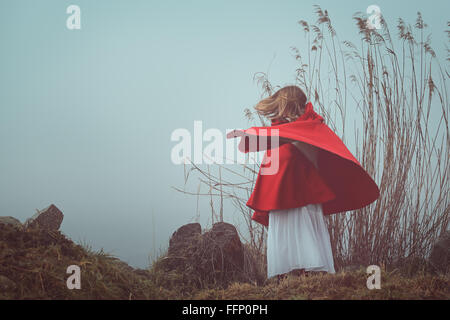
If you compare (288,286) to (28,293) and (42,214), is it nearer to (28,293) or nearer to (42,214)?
(28,293)

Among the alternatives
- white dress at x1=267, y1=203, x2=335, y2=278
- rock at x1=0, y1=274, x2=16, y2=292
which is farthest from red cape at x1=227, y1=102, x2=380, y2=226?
rock at x1=0, y1=274, x2=16, y2=292

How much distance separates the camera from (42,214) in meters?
3.78

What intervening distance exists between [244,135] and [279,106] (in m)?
0.53

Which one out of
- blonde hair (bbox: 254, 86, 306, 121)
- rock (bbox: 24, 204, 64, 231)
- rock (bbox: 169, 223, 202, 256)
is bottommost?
rock (bbox: 169, 223, 202, 256)

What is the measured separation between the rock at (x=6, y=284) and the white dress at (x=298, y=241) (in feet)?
5.97

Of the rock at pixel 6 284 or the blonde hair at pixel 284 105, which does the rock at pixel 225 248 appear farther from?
the rock at pixel 6 284

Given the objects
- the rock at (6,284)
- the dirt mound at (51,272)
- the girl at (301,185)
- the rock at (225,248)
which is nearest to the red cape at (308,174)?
the girl at (301,185)

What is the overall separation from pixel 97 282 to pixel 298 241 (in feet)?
4.90

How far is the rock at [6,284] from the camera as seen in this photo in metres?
2.09

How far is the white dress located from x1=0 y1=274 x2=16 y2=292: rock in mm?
1818

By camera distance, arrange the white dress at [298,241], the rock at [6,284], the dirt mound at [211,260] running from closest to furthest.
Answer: the rock at [6,284] < the white dress at [298,241] < the dirt mound at [211,260]

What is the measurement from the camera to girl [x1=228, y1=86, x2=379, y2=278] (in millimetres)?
3016

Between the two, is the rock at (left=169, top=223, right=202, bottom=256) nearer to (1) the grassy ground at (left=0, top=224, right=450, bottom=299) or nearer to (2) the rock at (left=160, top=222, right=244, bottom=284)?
(2) the rock at (left=160, top=222, right=244, bottom=284)

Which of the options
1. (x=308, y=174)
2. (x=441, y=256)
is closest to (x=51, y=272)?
(x=308, y=174)
